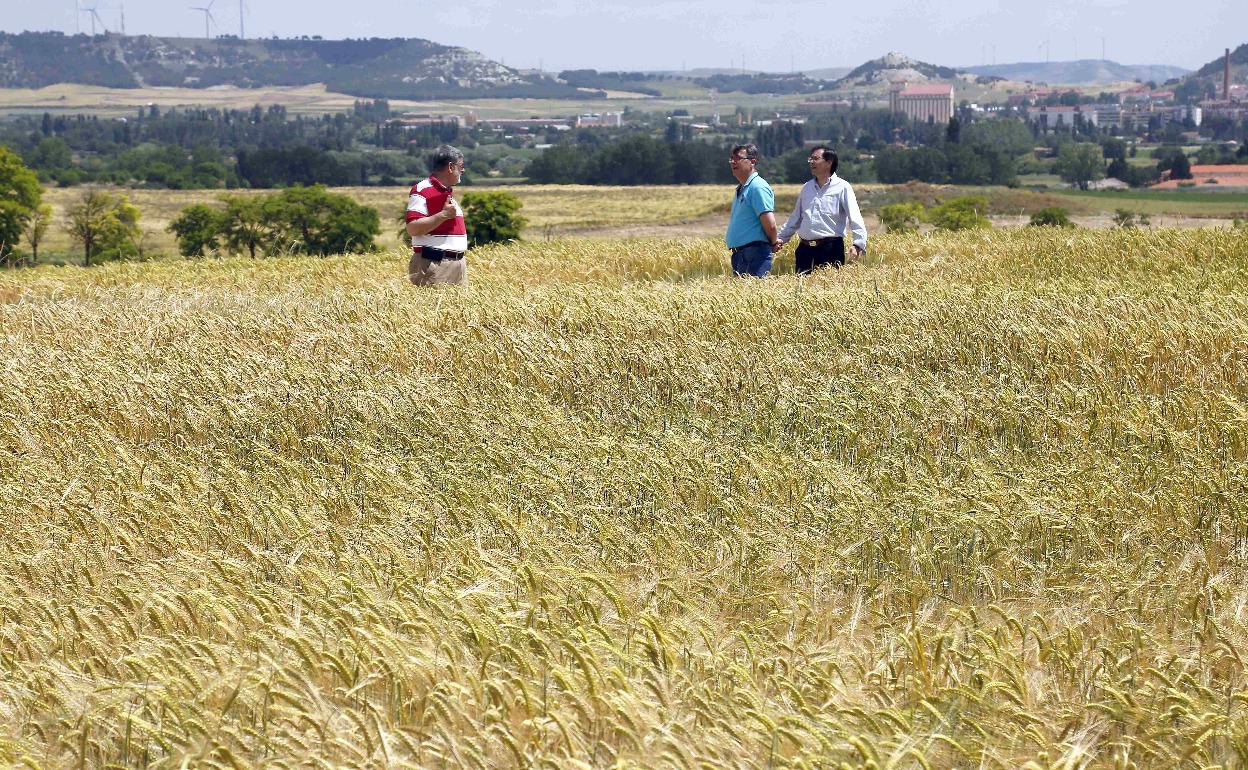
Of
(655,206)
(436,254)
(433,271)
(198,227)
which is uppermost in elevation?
(436,254)

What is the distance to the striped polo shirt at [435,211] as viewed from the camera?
1088 cm

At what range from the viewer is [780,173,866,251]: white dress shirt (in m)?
12.5

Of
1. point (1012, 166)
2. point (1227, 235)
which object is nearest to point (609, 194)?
point (1012, 166)

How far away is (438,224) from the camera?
1083 cm

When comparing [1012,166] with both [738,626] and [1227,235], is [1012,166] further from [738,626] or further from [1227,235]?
[738,626]

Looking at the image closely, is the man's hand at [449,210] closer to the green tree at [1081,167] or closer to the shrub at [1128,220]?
the shrub at [1128,220]

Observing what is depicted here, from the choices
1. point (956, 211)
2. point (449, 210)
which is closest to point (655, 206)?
point (956, 211)

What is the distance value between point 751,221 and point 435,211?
3.06 metres

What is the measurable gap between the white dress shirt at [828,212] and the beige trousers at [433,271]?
310 centimetres

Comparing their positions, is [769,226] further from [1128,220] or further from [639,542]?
[1128,220]

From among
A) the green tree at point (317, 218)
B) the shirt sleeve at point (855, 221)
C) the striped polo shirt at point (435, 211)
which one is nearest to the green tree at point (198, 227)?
the green tree at point (317, 218)

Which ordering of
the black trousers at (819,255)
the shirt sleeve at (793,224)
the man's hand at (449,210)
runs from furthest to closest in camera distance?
the black trousers at (819,255), the shirt sleeve at (793,224), the man's hand at (449,210)

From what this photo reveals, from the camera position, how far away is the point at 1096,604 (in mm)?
4488

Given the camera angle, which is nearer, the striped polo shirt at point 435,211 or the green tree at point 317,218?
the striped polo shirt at point 435,211
